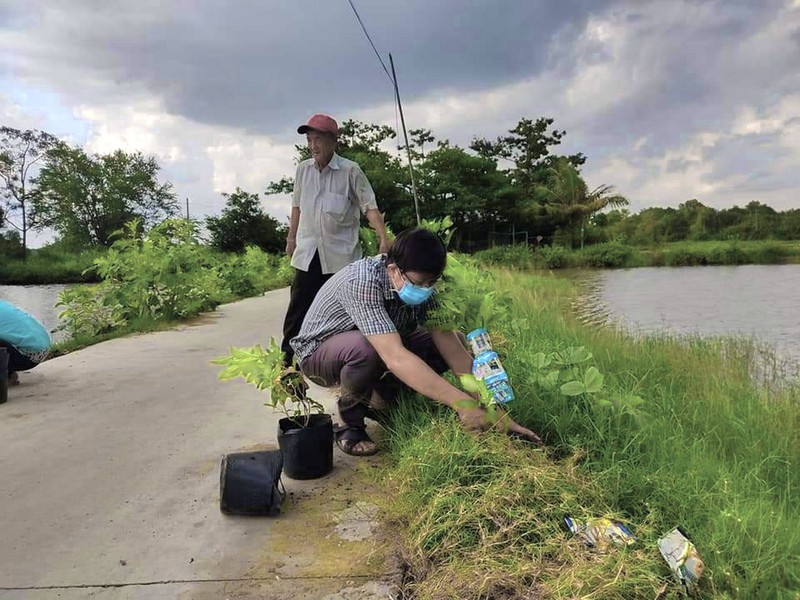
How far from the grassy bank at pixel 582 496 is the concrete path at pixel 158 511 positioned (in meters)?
0.20

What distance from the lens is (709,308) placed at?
11109 mm

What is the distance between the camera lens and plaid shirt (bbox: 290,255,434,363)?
85.4 inches

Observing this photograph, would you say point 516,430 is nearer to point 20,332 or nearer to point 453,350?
point 453,350

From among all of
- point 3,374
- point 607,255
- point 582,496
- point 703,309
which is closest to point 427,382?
point 582,496

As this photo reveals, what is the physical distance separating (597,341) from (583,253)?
25979 mm

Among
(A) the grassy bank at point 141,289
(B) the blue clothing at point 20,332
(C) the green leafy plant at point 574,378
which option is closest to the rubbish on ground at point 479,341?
(C) the green leafy plant at point 574,378

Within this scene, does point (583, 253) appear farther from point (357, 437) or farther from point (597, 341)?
point (357, 437)

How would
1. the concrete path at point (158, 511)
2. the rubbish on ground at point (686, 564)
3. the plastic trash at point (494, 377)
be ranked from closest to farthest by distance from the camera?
the rubbish on ground at point (686, 564) < the concrete path at point (158, 511) < the plastic trash at point (494, 377)

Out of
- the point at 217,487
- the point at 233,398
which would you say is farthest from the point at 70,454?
the point at 233,398

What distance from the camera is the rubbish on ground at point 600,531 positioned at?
4.93 ft

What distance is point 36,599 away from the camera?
62.3 inches

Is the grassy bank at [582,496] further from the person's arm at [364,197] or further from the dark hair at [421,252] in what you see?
the person's arm at [364,197]

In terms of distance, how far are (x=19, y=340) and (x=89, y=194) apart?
32.8 metres

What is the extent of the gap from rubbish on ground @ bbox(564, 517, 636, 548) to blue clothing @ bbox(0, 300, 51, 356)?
337 cm
